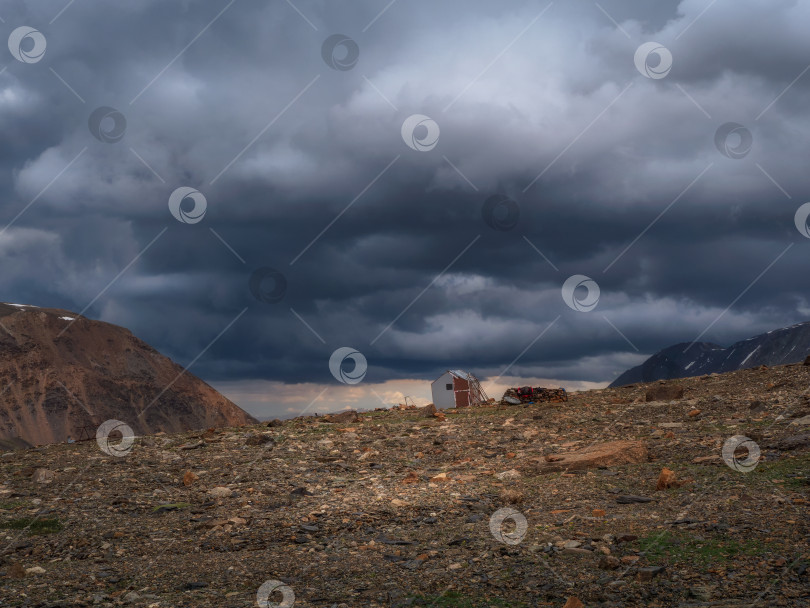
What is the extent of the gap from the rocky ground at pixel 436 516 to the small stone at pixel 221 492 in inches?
1.9

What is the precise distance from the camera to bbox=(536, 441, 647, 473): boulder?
48.8 feet

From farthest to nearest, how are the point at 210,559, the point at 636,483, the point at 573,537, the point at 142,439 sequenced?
the point at 142,439
the point at 636,483
the point at 210,559
the point at 573,537

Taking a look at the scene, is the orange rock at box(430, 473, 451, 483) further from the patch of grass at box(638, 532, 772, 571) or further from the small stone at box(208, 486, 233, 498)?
the patch of grass at box(638, 532, 772, 571)

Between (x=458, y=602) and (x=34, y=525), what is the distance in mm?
9605

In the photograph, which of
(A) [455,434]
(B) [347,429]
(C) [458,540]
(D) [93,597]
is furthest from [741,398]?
(D) [93,597]

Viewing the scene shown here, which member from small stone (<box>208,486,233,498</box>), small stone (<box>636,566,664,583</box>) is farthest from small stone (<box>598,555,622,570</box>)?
small stone (<box>208,486,233,498</box>)

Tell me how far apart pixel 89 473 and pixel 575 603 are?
46.9 ft

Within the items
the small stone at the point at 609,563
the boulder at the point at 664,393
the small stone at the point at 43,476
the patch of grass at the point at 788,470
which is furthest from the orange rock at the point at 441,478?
the boulder at the point at 664,393

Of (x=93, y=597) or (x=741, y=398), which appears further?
(x=741, y=398)

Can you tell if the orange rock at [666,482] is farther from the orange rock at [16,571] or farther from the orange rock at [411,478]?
the orange rock at [16,571]

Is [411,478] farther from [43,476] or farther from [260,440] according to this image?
[43,476]

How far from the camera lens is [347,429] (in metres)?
22.9

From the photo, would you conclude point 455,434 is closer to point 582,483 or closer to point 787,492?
point 582,483

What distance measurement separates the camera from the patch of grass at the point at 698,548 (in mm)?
8344
